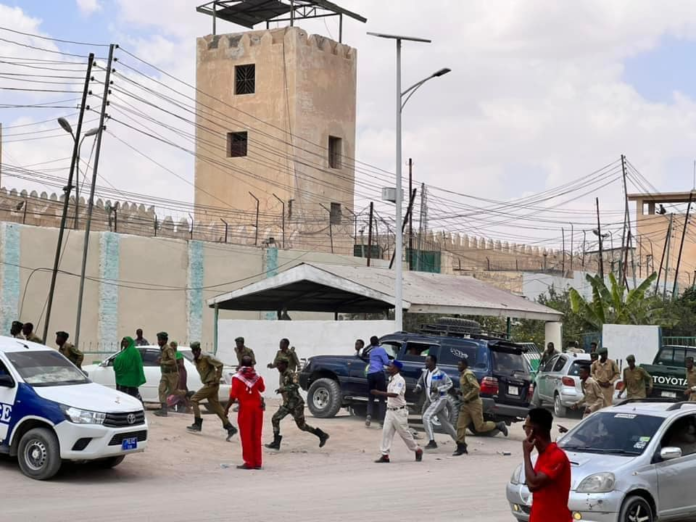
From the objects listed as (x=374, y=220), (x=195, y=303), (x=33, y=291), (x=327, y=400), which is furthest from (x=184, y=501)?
(x=374, y=220)

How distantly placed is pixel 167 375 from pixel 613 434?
465 inches

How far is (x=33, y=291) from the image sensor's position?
3428 cm

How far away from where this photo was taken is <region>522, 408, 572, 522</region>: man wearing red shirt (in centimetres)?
772

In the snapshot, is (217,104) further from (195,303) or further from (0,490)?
(0,490)

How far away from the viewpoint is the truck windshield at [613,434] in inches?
454

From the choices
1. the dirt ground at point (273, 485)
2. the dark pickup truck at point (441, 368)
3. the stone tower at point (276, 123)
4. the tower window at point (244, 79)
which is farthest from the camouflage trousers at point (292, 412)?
the tower window at point (244, 79)

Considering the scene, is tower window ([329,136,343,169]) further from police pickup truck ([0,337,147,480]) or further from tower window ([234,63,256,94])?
police pickup truck ([0,337,147,480])

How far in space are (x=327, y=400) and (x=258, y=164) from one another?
121 ft

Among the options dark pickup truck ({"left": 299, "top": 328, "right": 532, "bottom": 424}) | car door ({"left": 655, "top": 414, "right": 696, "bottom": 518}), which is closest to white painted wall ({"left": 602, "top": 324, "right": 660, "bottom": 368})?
dark pickup truck ({"left": 299, "top": 328, "right": 532, "bottom": 424})

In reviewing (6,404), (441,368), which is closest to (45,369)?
(6,404)

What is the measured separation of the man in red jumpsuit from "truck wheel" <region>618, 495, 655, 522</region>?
6.86 metres

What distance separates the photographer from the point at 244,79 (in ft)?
197

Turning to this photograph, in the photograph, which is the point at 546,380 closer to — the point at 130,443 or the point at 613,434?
the point at 130,443

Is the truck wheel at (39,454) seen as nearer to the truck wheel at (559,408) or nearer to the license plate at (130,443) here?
the license plate at (130,443)
